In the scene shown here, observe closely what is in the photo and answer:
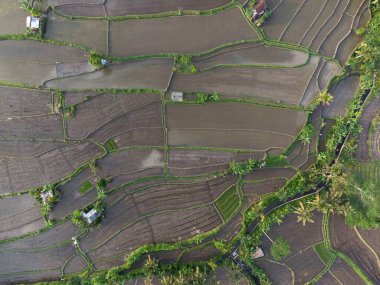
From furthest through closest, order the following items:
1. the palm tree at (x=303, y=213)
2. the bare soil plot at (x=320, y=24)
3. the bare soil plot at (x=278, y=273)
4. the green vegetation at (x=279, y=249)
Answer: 1. the bare soil plot at (x=278, y=273)
2. the green vegetation at (x=279, y=249)
3. the bare soil plot at (x=320, y=24)
4. the palm tree at (x=303, y=213)

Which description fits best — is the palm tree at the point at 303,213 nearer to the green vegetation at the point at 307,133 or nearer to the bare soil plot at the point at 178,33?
the green vegetation at the point at 307,133

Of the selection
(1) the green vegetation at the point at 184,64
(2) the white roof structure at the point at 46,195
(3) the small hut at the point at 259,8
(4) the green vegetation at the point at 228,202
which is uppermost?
(3) the small hut at the point at 259,8

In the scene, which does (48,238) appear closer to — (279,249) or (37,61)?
(37,61)

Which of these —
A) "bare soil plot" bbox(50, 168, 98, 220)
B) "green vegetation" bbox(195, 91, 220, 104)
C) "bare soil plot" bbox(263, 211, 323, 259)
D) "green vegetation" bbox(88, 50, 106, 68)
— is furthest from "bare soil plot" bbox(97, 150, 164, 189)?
"bare soil plot" bbox(263, 211, 323, 259)

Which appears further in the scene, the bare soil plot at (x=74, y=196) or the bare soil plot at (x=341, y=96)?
the bare soil plot at (x=341, y=96)

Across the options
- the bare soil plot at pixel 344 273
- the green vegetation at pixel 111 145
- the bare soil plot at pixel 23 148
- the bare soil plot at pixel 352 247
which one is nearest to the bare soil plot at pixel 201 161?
the green vegetation at pixel 111 145

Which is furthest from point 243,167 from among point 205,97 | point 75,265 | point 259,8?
point 75,265
